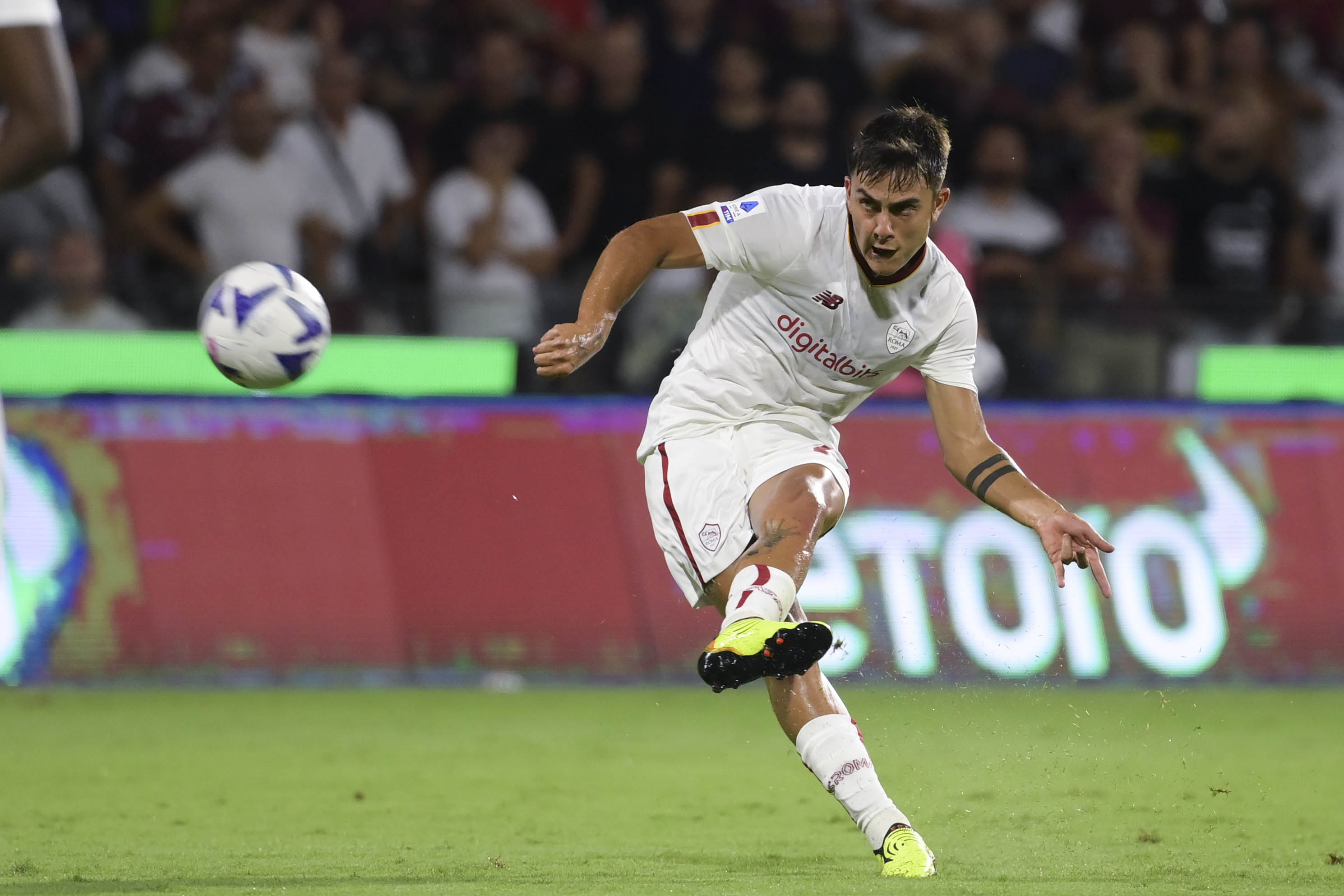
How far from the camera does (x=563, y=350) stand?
17.4 feet

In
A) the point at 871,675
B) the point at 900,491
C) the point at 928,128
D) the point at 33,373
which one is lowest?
the point at 871,675

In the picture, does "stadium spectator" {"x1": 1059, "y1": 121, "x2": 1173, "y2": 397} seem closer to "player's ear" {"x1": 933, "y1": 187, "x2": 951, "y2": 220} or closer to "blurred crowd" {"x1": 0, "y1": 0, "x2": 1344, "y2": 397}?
"blurred crowd" {"x1": 0, "y1": 0, "x2": 1344, "y2": 397}

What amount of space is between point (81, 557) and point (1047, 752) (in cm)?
539

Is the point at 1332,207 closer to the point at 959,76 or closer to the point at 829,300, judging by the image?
the point at 959,76

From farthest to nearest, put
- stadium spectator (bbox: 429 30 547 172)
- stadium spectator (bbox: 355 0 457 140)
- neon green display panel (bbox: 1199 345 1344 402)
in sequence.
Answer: stadium spectator (bbox: 355 0 457 140) → stadium spectator (bbox: 429 30 547 172) → neon green display panel (bbox: 1199 345 1344 402)

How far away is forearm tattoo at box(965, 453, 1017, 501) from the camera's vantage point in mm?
5977

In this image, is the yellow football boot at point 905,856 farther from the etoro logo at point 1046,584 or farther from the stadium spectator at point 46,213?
the stadium spectator at point 46,213

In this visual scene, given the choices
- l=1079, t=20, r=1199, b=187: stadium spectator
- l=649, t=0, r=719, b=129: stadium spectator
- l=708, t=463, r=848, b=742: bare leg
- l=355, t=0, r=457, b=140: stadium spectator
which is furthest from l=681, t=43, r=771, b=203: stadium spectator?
l=708, t=463, r=848, b=742: bare leg

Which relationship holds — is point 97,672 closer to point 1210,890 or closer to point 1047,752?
point 1047,752

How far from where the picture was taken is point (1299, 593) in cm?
1124

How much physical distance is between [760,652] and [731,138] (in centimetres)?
798

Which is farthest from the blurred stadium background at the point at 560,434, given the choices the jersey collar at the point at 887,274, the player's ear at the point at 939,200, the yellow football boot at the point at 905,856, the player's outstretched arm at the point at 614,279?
the player's ear at the point at 939,200

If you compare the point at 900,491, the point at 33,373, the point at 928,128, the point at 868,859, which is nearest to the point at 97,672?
the point at 33,373

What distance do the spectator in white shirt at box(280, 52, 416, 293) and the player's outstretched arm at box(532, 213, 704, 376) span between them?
650cm
